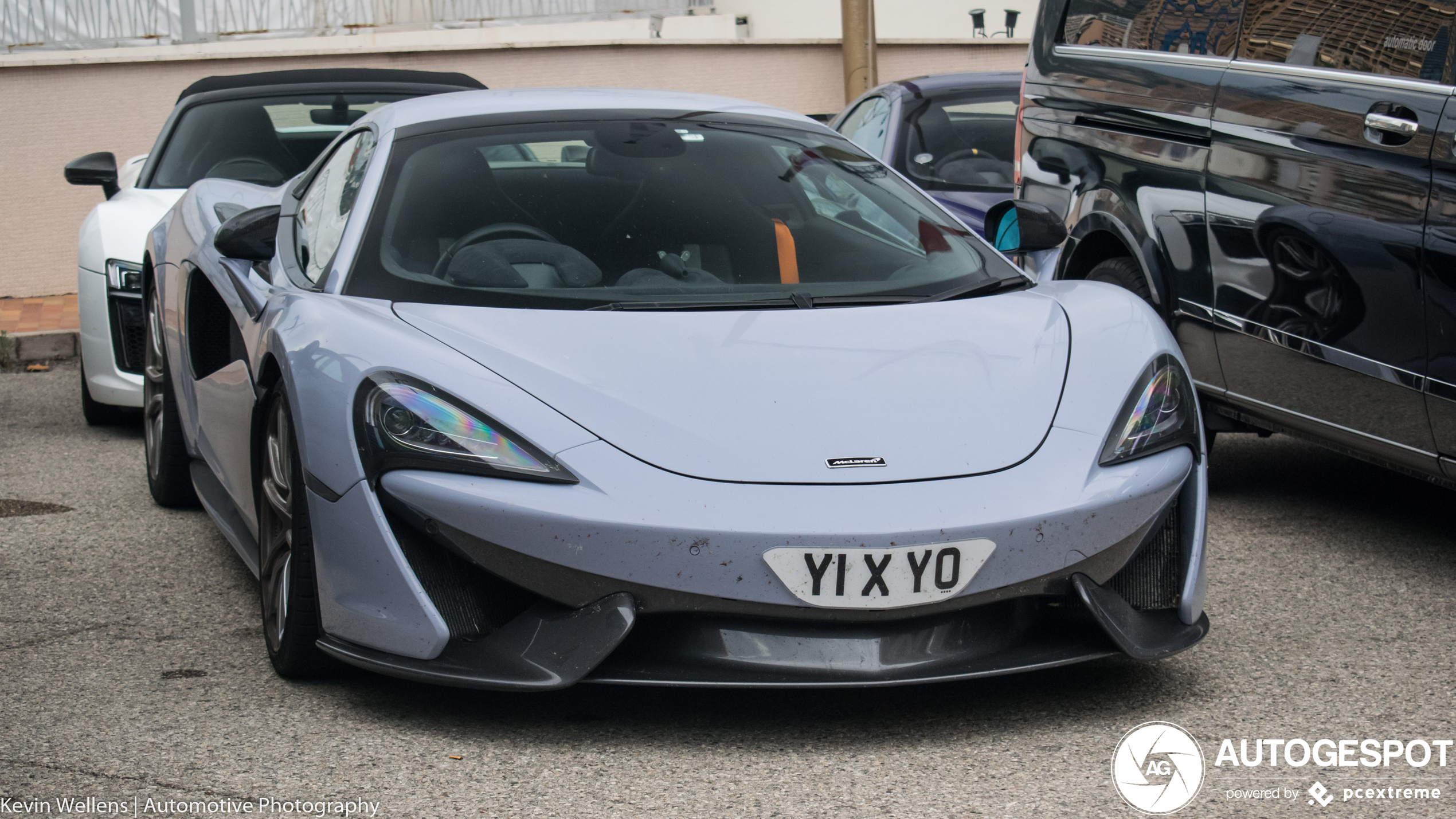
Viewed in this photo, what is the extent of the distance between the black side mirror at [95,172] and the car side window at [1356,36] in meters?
4.64

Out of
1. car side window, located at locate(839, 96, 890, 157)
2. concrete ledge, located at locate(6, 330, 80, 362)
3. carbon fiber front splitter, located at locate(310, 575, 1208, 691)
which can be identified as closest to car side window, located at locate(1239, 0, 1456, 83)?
carbon fiber front splitter, located at locate(310, 575, 1208, 691)

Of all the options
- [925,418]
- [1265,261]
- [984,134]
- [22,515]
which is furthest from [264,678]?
[984,134]

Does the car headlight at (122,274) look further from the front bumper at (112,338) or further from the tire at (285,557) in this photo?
the tire at (285,557)

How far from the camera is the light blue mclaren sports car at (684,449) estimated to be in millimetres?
2693

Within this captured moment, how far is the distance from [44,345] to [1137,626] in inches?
284

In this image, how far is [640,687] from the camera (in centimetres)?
309

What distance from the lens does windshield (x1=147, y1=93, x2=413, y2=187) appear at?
21.0 ft

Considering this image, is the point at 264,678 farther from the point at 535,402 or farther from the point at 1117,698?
the point at 1117,698

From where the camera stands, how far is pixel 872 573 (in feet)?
8.75

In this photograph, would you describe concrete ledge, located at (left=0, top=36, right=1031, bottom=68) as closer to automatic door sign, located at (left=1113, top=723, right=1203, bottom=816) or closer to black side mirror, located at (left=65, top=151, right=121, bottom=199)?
black side mirror, located at (left=65, top=151, right=121, bottom=199)

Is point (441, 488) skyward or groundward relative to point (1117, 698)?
skyward

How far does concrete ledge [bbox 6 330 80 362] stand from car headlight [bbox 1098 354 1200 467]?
22.5ft

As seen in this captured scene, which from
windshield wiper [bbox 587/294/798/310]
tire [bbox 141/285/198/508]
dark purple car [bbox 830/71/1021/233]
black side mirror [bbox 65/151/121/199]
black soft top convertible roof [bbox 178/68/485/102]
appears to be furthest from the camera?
dark purple car [bbox 830/71/1021/233]

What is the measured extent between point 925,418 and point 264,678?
1.47 metres
